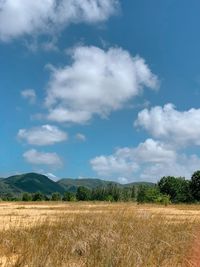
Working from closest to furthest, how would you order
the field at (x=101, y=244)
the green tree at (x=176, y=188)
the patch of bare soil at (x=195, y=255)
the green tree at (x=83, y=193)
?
the field at (x=101, y=244), the patch of bare soil at (x=195, y=255), the green tree at (x=176, y=188), the green tree at (x=83, y=193)

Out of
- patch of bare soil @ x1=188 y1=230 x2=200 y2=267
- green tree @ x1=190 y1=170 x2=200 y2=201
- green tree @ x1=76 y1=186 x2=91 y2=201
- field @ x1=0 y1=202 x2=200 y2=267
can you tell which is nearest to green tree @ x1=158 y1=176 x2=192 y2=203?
green tree @ x1=190 y1=170 x2=200 y2=201

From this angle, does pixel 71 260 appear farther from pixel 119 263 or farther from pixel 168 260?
pixel 168 260

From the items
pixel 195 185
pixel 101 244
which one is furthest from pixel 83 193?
pixel 101 244

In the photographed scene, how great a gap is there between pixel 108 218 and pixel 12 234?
2636mm

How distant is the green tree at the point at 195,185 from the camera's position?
119 m

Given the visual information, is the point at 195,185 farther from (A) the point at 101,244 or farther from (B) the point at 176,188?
(A) the point at 101,244

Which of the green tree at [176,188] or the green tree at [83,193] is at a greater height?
the green tree at [83,193]

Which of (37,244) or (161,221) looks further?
(161,221)

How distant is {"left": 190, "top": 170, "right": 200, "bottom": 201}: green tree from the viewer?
390 feet

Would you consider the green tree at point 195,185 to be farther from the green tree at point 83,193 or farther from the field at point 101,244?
the field at point 101,244

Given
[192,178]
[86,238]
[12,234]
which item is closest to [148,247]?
[86,238]

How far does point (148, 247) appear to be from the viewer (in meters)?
8.45

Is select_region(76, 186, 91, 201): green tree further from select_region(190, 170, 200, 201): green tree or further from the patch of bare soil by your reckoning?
the patch of bare soil

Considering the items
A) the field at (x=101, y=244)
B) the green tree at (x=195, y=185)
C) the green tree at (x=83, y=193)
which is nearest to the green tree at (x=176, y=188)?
the green tree at (x=195, y=185)
